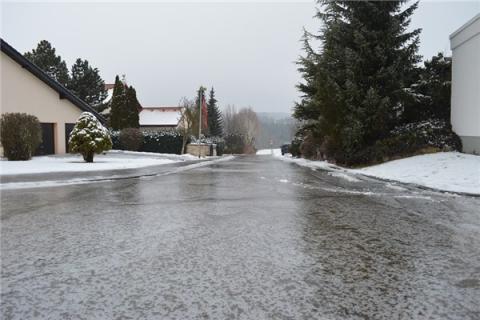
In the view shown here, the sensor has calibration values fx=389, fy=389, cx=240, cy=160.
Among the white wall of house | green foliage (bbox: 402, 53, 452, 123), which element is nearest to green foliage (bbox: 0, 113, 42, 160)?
the white wall of house

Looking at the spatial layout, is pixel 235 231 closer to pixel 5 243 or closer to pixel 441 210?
pixel 5 243

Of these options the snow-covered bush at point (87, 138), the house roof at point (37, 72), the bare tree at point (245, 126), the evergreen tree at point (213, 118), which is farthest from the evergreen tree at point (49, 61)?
the bare tree at point (245, 126)

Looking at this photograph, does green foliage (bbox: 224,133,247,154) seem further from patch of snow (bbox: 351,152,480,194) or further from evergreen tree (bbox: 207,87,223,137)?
patch of snow (bbox: 351,152,480,194)

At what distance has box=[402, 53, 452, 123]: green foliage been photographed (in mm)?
21375

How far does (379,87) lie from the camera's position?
71.0 feet

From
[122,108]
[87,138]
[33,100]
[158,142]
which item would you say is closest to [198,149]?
[158,142]

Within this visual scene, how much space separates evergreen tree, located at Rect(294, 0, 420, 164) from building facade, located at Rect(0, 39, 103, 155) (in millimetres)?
20005

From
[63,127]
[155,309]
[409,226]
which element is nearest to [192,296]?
[155,309]

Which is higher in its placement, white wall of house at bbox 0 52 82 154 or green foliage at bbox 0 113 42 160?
white wall of house at bbox 0 52 82 154

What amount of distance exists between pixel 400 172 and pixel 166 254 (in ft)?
46.7

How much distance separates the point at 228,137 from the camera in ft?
289

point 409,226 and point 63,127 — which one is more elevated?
point 63,127

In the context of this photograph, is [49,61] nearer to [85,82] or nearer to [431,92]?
[85,82]

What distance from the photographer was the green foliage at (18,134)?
22.1 m
